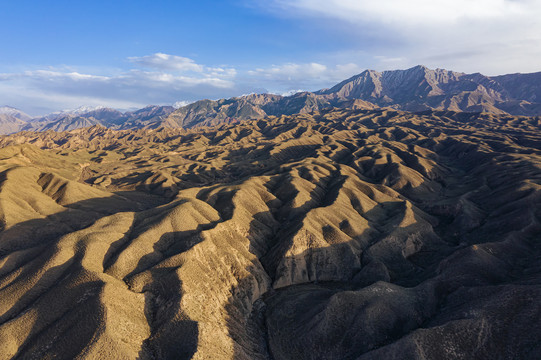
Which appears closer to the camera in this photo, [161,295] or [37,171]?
[161,295]

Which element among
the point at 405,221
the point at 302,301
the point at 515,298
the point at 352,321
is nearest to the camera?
the point at 515,298

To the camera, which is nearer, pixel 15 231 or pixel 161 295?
pixel 161 295

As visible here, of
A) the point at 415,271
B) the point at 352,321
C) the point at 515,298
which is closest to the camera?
the point at 515,298

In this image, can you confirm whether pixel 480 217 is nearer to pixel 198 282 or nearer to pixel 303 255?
pixel 303 255

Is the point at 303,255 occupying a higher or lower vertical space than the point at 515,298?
lower

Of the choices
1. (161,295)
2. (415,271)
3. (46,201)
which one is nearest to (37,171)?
(46,201)

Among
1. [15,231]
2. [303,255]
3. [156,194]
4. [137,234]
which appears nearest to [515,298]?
[303,255]

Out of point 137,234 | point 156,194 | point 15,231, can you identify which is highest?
point 137,234

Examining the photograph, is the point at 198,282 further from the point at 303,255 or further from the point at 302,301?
the point at 303,255

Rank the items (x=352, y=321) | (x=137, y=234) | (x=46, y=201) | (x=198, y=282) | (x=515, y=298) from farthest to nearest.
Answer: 1. (x=46, y=201)
2. (x=137, y=234)
3. (x=198, y=282)
4. (x=352, y=321)
5. (x=515, y=298)
